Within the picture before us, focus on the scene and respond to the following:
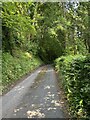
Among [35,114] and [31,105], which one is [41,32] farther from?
[35,114]

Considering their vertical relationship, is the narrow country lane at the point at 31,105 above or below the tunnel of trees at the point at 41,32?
below

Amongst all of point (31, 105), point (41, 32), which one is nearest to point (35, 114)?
point (31, 105)

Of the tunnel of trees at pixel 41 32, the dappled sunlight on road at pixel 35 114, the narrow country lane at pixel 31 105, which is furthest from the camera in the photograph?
the tunnel of trees at pixel 41 32

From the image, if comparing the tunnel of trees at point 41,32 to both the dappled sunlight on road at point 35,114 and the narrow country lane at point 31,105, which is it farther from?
the dappled sunlight on road at point 35,114

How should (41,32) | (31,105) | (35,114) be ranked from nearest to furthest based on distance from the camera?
(35,114) < (31,105) < (41,32)

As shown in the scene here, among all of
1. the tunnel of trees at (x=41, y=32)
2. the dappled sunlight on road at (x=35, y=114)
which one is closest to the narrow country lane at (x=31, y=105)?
the dappled sunlight on road at (x=35, y=114)

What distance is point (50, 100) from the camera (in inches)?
383

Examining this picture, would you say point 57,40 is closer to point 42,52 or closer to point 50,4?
point 42,52

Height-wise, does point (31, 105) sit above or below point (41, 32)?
below

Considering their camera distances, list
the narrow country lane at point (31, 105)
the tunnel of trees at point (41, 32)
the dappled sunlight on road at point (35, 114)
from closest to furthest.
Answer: the dappled sunlight on road at point (35, 114) → the narrow country lane at point (31, 105) → the tunnel of trees at point (41, 32)

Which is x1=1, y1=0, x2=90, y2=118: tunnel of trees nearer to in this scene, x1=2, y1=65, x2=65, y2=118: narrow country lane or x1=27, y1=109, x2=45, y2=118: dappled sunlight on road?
x1=2, y1=65, x2=65, y2=118: narrow country lane

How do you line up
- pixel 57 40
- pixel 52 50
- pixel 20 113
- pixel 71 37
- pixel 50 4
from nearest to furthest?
1. pixel 20 113
2. pixel 50 4
3. pixel 71 37
4. pixel 57 40
5. pixel 52 50

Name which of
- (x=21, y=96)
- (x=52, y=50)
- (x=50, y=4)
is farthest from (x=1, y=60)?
(x=52, y=50)

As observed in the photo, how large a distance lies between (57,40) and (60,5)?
19.5 m
